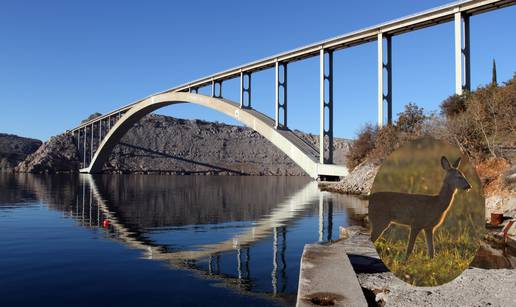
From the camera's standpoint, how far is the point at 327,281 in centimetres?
680

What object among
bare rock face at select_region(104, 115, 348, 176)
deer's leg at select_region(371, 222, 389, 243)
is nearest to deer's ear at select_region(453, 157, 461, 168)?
deer's leg at select_region(371, 222, 389, 243)

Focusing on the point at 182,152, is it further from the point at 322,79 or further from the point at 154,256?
the point at 154,256

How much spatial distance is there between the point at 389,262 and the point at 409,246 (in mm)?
314

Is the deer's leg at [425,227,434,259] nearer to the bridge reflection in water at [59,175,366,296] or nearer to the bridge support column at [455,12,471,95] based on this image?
the bridge reflection in water at [59,175,366,296]

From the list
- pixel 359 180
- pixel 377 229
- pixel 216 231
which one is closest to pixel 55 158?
pixel 359 180

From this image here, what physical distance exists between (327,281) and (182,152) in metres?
123

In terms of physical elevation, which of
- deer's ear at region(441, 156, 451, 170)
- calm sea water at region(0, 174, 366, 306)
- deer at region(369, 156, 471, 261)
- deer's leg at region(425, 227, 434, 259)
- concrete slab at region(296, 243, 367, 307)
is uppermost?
deer's ear at region(441, 156, 451, 170)

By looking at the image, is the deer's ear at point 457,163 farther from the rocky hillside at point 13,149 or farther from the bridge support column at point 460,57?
the rocky hillside at point 13,149

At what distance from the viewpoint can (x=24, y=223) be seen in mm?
18203

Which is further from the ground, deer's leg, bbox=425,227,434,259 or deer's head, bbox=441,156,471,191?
deer's head, bbox=441,156,471,191

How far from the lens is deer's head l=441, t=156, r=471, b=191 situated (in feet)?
17.0

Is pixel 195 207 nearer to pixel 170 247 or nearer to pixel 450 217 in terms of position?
pixel 170 247

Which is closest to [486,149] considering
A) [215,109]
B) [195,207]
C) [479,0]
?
[479,0]
